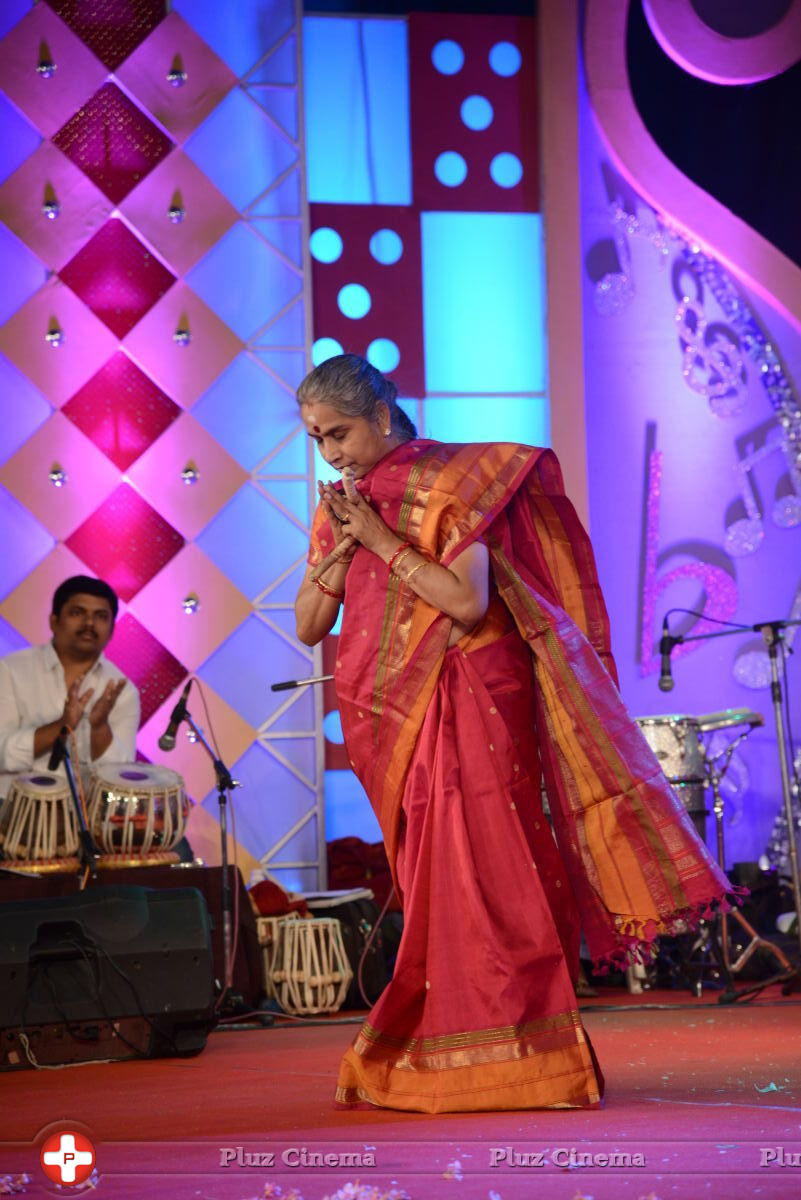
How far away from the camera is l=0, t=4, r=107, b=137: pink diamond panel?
6168 mm

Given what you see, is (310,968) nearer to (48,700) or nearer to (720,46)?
(48,700)

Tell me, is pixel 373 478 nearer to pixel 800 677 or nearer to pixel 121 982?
pixel 121 982

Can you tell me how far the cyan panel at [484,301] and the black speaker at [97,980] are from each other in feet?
11.1

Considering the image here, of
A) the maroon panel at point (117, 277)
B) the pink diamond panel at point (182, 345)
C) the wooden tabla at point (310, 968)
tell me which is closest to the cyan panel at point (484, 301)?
the pink diamond panel at point (182, 345)

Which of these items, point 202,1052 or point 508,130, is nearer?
point 202,1052

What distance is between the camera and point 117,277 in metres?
6.23

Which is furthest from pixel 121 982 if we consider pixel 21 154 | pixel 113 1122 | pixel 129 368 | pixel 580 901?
pixel 21 154

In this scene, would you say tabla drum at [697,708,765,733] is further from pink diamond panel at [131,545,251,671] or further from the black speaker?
the black speaker

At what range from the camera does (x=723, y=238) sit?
6621 millimetres

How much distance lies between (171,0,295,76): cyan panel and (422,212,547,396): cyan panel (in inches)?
40.7

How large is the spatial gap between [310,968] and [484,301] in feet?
9.99

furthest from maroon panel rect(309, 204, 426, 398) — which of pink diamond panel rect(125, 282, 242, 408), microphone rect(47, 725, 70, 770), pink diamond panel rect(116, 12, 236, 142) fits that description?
microphone rect(47, 725, 70, 770)

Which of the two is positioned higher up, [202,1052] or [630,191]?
[630,191]

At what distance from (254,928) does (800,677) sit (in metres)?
2.83
